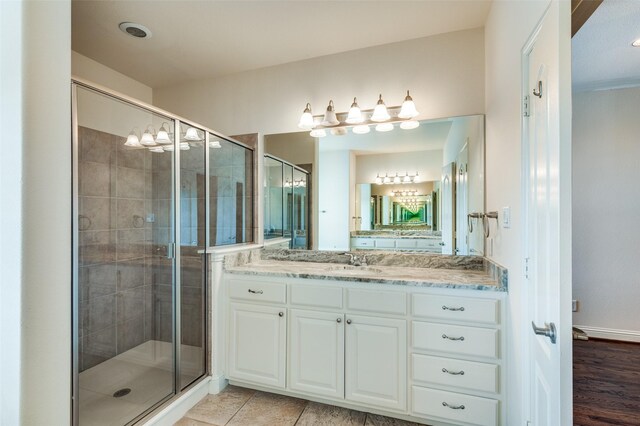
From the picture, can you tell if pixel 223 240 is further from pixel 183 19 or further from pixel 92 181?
pixel 183 19

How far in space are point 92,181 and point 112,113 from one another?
50 cm

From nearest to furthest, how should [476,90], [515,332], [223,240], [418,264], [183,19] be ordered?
[515,332], [183,19], [476,90], [418,264], [223,240]

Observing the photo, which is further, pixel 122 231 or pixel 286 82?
pixel 286 82

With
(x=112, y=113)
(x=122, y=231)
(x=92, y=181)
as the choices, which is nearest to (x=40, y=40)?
(x=112, y=113)

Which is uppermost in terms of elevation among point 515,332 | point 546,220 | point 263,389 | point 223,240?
point 546,220

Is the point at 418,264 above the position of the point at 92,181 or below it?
below

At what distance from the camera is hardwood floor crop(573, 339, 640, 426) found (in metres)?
1.84

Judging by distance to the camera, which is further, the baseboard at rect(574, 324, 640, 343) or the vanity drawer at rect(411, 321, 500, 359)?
the baseboard at rect(574, 324, 640, 343)

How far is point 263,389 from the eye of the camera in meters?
2.08

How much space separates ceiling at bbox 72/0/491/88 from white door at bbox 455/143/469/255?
0.94 m

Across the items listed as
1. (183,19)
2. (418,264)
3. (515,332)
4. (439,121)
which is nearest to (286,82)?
(183,19)

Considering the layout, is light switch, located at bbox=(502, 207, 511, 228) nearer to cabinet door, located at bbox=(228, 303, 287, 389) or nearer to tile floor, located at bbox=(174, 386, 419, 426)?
tile floor, located at bbox=(174, 386, 419, 426)

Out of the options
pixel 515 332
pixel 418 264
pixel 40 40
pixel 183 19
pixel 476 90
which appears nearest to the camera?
pixel 40 40

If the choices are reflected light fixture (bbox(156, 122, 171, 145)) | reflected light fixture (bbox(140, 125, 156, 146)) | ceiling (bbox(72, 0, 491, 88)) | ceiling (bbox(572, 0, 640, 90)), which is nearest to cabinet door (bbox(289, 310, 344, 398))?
reflected light fixture (bbox(156, 122, 171, 145))
